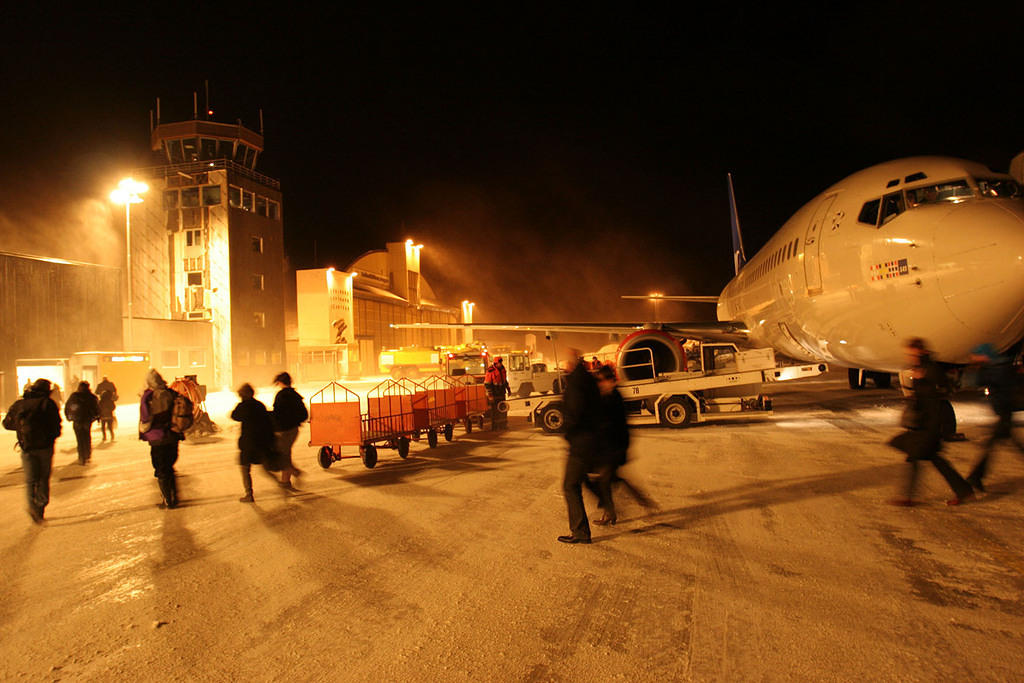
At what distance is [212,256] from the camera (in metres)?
A: 38.3

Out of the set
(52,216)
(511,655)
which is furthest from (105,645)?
(52,216)

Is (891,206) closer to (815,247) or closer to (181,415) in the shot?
(815,247)

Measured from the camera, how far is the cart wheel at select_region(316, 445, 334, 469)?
1022 centimetres

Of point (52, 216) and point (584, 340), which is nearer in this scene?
point (52, 216)

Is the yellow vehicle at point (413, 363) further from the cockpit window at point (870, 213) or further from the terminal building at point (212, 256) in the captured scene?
the cockpit window at point (870, 213)

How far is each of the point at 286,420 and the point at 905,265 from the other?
349 inches

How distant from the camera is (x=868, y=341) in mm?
9883

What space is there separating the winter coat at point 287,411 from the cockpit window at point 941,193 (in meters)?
9.24

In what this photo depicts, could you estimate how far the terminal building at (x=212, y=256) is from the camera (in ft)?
123

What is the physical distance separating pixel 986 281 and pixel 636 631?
7.09m

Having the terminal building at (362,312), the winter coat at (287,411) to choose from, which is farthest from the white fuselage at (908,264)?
the terminal building at (362,312)

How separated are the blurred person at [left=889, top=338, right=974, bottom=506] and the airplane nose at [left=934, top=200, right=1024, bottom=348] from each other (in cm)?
224

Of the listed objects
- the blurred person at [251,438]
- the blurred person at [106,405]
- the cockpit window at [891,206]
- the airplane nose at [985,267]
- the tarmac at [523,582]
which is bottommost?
the tarmac at [523,582]

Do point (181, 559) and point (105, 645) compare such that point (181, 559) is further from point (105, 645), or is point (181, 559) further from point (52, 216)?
point (52, 216)
